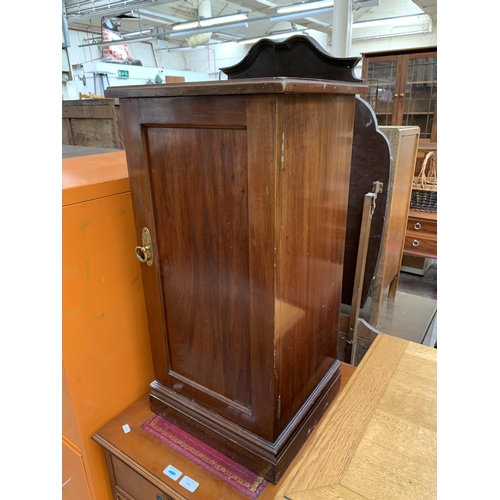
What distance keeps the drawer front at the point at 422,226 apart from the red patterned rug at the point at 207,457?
105 inches

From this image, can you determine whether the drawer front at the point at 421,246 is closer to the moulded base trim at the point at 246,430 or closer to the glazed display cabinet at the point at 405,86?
the glazed display cabinet at the point at 405,86

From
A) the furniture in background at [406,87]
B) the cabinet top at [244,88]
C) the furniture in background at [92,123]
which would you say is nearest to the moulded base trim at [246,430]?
the cabinet top at [244,88]

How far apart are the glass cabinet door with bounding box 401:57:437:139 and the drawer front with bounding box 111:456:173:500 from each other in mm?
3719

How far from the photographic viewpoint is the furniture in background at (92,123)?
2236 mm

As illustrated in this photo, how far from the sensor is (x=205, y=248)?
764 millimetres

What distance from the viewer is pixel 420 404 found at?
2.31 ft

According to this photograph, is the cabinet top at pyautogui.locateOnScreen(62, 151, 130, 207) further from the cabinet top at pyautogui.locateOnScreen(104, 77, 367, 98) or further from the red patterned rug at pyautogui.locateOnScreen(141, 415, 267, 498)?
the red patterned rug at pyautogui.locateOnScreen(141, 415, 267, 498)

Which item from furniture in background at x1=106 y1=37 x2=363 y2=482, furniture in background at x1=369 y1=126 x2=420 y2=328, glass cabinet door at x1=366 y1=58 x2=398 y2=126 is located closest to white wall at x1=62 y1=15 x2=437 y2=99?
glass cabinet door at x1=366 y1=58 x2=398 y2=126

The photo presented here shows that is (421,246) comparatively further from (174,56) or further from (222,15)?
(174,56)

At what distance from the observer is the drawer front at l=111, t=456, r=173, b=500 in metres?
0.92

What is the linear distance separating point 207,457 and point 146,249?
52cm

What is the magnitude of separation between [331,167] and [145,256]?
464 millimetres

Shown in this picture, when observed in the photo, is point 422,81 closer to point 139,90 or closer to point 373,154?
point 373,154

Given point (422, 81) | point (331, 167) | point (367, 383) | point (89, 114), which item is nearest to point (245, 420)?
point (367, 383)
